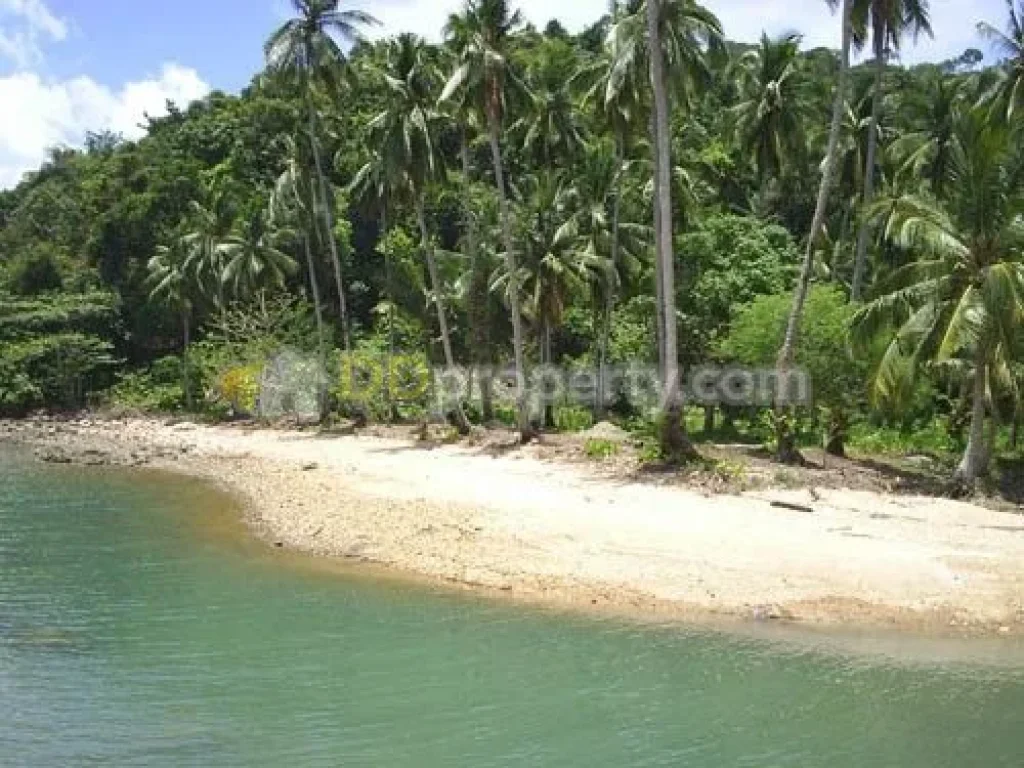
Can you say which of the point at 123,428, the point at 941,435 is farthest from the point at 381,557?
the point at 123,428

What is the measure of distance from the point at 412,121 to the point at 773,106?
1439 cm

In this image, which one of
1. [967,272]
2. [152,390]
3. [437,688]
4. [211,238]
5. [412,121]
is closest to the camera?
[437,688]

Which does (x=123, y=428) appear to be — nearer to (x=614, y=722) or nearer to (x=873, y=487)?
(x=873, y=487)

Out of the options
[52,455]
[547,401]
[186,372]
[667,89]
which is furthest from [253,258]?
[667,89]

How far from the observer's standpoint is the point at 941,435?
3719 centimetres

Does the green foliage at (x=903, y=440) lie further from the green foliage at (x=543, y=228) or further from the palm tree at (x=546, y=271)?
the palm tree at (x=546, y=271)

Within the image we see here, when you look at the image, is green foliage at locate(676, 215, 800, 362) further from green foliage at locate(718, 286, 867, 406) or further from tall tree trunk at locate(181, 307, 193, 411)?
tall tree trunk at locate(181, 307, 193, 411)

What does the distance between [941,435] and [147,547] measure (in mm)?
26502

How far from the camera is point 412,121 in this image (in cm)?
3919

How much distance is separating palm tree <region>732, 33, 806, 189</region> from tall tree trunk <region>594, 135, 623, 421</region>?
6.14 metres

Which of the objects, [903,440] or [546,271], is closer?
[903,440]

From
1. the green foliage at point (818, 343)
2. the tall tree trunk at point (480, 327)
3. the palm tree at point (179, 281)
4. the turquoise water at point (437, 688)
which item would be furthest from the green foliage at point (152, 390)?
the turquoise water at point (437, 688)

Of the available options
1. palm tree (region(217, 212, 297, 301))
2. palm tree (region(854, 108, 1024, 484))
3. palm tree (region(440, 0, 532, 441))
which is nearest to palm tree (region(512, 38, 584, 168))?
palm tree (region(440, 0, 532, 441))

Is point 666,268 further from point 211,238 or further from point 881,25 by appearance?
Result: point 211,238
